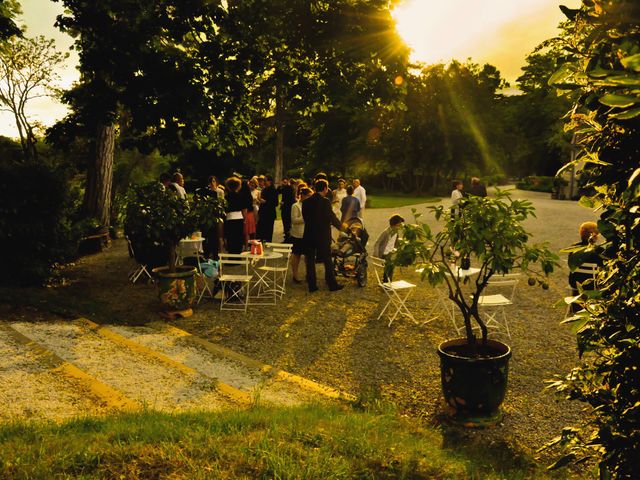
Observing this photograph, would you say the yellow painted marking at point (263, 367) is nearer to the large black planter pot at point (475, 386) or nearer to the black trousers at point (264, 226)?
the large black planter pot at point (475, 386)

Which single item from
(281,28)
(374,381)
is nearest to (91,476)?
(374,381)

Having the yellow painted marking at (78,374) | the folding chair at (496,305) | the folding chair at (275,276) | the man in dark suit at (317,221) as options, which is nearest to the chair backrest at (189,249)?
the folding chair at (275,276)

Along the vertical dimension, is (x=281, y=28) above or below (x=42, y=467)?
above

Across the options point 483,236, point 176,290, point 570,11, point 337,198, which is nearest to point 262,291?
point 176,290

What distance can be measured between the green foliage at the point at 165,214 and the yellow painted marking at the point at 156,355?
1.67 metres

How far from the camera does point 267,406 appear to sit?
5.20m

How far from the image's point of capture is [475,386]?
5.26 meters

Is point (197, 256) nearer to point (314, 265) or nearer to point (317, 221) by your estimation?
point (314, 265)

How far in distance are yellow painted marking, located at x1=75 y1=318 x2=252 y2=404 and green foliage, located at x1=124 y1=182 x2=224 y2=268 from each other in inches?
65.6

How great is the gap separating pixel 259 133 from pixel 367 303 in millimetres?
34488

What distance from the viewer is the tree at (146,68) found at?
8.64 m

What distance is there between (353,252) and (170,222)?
4.27 metres

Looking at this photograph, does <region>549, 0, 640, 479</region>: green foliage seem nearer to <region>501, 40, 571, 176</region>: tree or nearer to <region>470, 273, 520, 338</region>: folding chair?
<region>470, 273, 520, 338</region>: folding chair

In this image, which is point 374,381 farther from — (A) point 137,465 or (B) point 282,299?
(B) point 282,299
